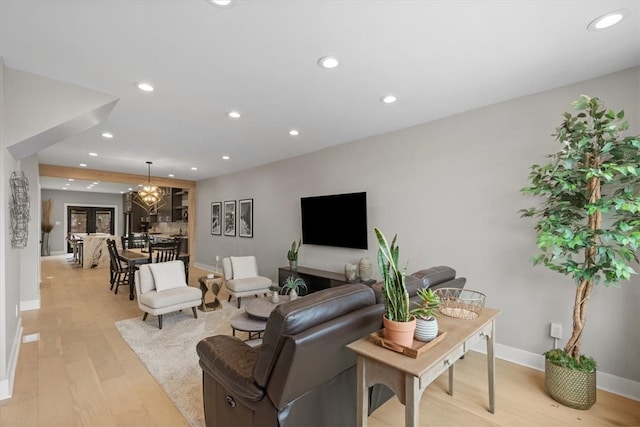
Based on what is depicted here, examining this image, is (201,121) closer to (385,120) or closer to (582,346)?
(385,120)

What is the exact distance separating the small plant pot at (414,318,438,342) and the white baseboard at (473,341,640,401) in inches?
83.0

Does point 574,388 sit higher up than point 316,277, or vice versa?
point 316,277

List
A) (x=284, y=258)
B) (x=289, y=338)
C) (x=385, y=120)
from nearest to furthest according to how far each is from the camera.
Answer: (x=289, y=338) → (x=385, y=120) → (x=284, y=258)

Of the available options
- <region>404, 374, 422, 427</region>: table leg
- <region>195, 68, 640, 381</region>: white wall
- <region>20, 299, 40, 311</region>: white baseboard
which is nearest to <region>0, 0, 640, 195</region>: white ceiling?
<region>195, 68, 640, 381</region>: white wall

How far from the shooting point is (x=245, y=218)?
6734 millimetres

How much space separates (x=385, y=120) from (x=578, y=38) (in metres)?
1.85

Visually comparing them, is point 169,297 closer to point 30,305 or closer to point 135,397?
point 135,397

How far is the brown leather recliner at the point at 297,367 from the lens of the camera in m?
1.40

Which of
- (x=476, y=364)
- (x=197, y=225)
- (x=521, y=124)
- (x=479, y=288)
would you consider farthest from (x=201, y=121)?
(x=197, y=225)

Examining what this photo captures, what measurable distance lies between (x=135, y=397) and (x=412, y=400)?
7.49 ft

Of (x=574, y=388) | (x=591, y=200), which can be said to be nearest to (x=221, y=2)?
(x=591, y=200)

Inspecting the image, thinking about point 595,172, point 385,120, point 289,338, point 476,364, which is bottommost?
point 476,364

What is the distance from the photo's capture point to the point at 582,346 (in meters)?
2.60

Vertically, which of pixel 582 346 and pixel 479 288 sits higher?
pixel 479 288
